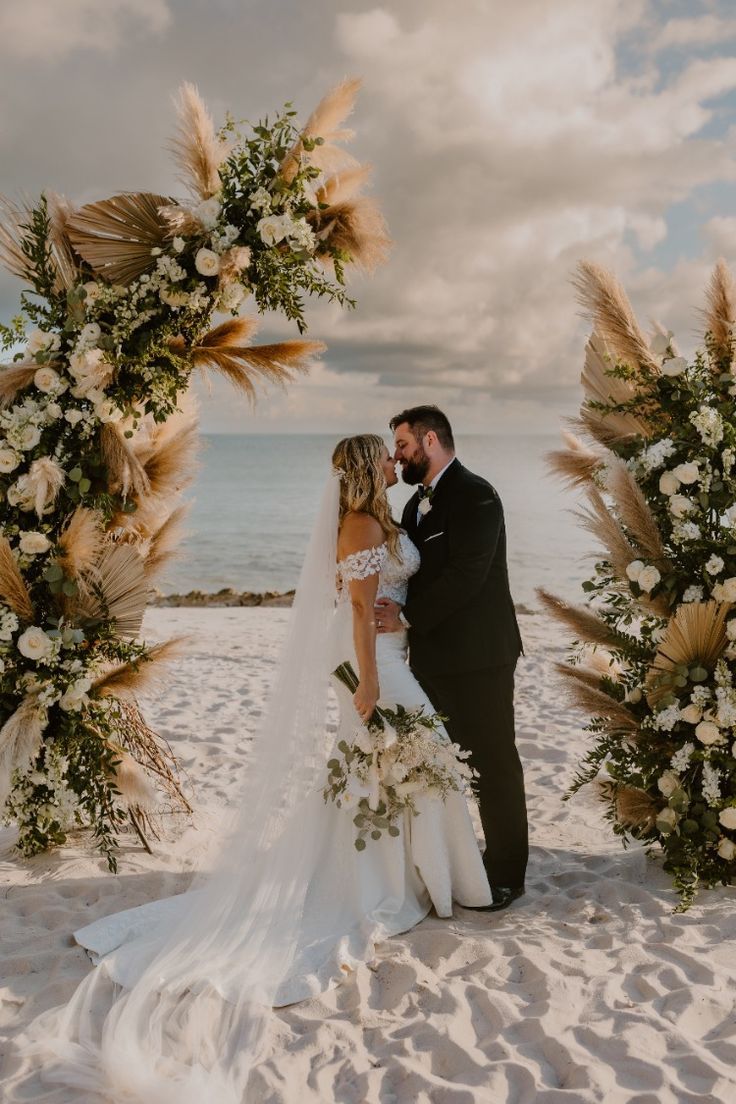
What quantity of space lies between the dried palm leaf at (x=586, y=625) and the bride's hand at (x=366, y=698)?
3.68 feet

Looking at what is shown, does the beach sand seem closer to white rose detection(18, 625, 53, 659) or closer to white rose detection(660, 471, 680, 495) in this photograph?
white rose detection(18, 625, 53, 659)

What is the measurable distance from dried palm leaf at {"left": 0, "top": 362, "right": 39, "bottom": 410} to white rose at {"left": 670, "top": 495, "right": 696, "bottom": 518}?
10.6 feet

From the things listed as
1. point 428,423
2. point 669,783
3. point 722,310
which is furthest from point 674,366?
point 669,783

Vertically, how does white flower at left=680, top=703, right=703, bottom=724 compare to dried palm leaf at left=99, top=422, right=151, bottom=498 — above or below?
below

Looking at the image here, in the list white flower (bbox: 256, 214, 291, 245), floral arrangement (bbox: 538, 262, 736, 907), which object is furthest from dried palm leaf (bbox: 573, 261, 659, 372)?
white flower (bbox: 256, 214, 291, 245)

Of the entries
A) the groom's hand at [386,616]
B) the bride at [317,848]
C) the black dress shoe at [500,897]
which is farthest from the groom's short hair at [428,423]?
the black dress shoe at [500,897]

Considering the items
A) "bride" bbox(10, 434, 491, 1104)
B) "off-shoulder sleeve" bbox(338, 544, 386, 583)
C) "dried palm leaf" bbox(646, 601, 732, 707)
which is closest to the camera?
"bride" bbox(10, 434, 491, 1104)

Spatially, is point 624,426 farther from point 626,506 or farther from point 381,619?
point 381,619

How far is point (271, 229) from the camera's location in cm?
420

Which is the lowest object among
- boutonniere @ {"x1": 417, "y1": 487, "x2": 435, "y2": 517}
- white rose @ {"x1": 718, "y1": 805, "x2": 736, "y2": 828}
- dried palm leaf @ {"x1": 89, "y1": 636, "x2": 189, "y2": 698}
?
white rose @ {"x1": 718, "y1": 805, "x2": 736, "y2": 828}

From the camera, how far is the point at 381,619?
4297 mm

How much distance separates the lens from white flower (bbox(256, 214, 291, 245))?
4184 mm

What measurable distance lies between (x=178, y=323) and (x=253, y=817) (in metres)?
2.52

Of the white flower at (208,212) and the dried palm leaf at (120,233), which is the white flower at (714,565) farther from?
the dried palm leaf at (120,233)
